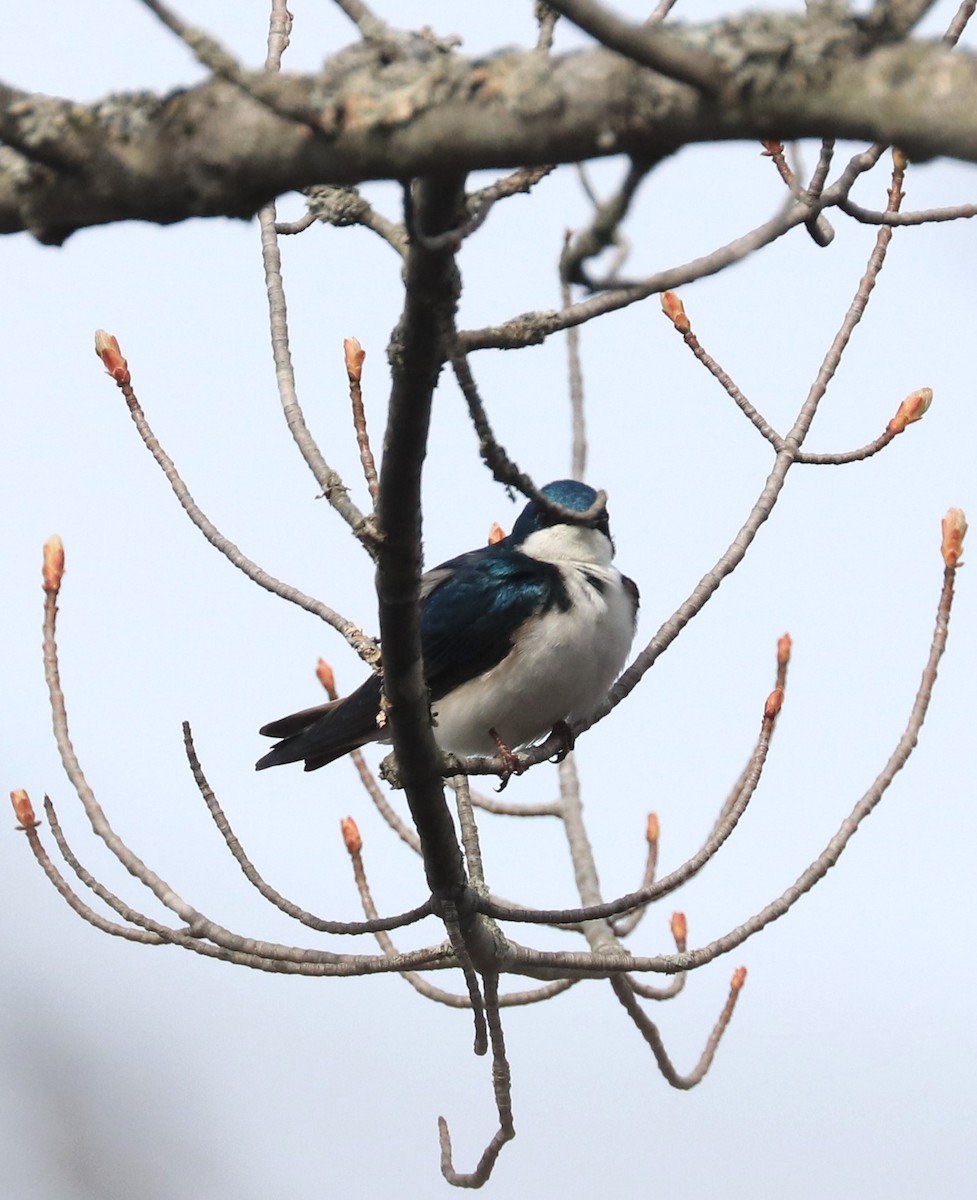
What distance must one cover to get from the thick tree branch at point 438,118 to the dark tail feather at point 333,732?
361 centimetres

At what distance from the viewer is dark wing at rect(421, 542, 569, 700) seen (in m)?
5.54

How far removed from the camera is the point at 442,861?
4.01 metres

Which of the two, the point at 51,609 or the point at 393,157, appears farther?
the point at 51,609

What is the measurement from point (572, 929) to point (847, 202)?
3325 millimetres

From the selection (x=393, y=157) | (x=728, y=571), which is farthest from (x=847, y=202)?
(x=393, y=157)

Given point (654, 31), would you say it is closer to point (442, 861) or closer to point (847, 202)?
point (847, 202)

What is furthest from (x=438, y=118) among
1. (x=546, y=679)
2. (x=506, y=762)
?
(x=546, y=679)

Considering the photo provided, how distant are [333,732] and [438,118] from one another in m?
3.98

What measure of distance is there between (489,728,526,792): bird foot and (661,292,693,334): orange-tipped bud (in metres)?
1.36

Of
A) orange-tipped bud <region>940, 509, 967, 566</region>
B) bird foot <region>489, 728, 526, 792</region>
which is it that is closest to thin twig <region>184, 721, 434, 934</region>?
bird foot <region>489, 728, 526, 792</region>

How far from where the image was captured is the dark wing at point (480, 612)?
5.54 metres

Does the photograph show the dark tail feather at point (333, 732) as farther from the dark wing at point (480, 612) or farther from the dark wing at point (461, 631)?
the dark wing at point (480, 612)

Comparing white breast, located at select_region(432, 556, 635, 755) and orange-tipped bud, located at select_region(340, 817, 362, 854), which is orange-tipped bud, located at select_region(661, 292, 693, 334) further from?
orange-tipped bud, located at select_region(340, 817, 362, 854)

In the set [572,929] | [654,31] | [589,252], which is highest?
[654,31]
